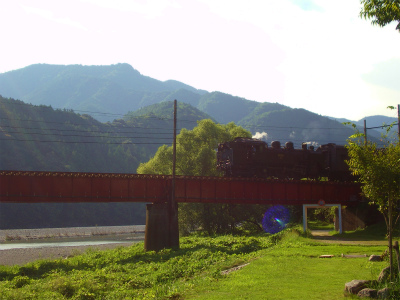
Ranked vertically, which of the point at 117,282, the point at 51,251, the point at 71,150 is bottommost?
the point at 51,251

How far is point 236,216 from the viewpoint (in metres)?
59.6

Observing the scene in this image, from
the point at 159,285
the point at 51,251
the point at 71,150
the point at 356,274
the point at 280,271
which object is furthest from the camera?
the point at 71,150

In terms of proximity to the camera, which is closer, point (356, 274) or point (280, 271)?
point (356, 274)

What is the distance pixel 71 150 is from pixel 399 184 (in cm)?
17311

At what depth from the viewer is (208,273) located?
77.1 feet

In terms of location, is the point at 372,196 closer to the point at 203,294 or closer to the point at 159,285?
the point at 203,294

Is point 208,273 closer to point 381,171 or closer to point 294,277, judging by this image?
point 294,277

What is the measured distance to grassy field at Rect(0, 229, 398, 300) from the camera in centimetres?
1784

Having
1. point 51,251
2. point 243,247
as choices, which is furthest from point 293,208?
point 51,251

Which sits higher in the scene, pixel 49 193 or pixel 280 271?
pixel 49 193

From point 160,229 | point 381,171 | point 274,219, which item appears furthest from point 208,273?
point 274,219

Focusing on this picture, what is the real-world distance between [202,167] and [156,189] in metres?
21.0

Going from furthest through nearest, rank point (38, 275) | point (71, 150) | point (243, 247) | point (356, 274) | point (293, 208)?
point (71, 150) < point (293, 208) < point (243, 247) < point (38, 275) < point (356, 274)

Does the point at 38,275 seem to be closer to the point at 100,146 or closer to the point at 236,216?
the point at 236,216
